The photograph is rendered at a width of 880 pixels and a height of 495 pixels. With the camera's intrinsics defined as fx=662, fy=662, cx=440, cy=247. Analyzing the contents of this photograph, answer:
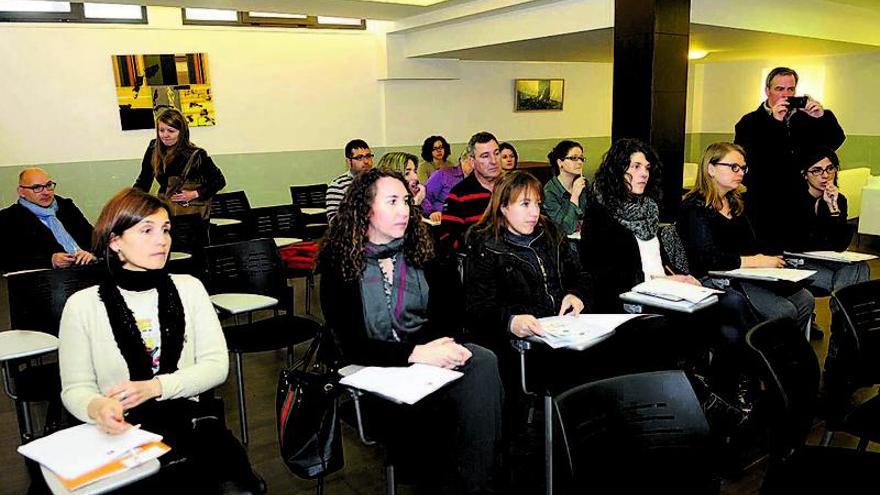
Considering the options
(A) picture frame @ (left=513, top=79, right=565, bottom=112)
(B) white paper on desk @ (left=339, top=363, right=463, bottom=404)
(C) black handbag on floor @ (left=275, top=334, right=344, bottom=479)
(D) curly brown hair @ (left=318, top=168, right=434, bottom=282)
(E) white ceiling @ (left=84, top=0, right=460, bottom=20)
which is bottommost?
(C) black handbag on floor @ (left=275, top=334, right=344, bottom=479)

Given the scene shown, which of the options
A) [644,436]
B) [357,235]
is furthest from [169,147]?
[644,436]

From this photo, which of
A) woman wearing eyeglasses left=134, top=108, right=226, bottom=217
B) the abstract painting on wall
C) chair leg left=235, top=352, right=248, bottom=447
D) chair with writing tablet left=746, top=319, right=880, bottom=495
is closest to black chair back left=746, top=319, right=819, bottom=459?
chair with writing tablet left=746, top=319, right=880, bottom=495

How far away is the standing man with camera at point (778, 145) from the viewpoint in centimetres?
407

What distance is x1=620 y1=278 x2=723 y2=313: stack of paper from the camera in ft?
9.27

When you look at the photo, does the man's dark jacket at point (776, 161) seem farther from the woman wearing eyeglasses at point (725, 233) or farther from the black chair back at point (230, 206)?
the black chair back at point (230, 206)

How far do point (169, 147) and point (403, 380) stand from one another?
3465 mm

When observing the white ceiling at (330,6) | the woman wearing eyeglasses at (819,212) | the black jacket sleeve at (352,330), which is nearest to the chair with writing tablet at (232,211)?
the white ceiling at (330,6)

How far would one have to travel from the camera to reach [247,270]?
375 centimetres

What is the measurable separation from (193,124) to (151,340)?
6736mm

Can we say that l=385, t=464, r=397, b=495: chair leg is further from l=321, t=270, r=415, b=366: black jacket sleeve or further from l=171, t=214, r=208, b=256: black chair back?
l=171, t=214, r=208, b=256: black chair back

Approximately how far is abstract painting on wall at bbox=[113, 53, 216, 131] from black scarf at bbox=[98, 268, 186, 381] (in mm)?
6571

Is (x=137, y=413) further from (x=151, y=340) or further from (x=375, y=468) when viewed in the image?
(x=375, y=468)

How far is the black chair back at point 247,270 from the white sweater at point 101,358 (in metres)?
1.54

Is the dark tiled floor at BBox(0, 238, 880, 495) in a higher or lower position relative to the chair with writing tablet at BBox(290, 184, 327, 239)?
lower
